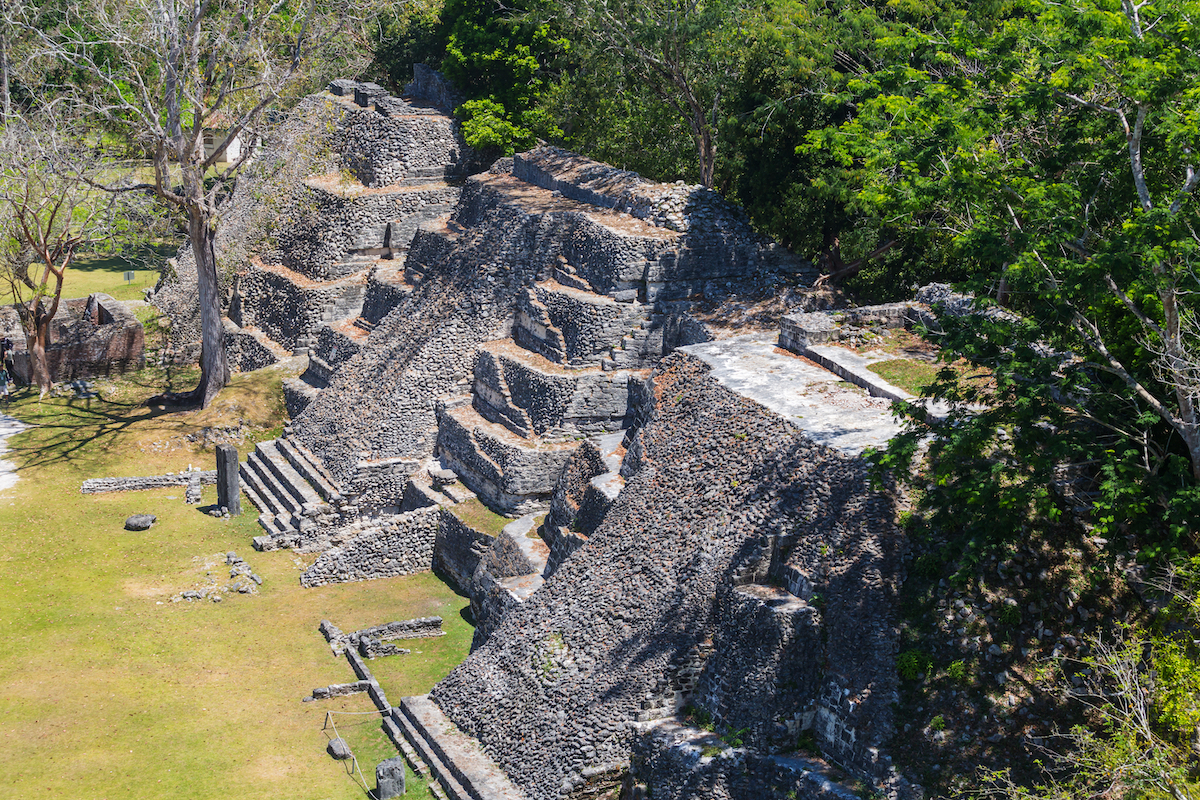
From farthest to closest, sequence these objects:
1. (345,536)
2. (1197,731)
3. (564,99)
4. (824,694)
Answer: (564,99) → (345,536) → (824,694) → (1197,731)

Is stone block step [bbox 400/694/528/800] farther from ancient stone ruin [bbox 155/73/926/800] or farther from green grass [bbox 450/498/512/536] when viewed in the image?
green grass [bbox 450/498/512/536]

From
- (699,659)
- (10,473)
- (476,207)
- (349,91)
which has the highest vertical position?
(349,91)

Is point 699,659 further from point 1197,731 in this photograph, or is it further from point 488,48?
point 488,48

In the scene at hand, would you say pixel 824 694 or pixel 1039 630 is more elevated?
pixel 1039 630

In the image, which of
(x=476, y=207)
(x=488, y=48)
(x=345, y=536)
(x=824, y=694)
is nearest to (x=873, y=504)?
(x=824, y=694)

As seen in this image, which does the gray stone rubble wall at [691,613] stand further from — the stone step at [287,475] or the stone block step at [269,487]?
the stone block step at [269,487]

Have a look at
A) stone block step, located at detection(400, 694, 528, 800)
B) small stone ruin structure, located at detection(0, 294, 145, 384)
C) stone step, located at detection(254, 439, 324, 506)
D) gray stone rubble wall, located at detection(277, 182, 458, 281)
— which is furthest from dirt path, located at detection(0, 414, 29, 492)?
stone block step, located at detection(400, 694, 528, 800)

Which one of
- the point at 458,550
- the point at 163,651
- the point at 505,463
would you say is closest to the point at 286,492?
the point at 458,550

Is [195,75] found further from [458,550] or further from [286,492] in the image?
[458,550]
